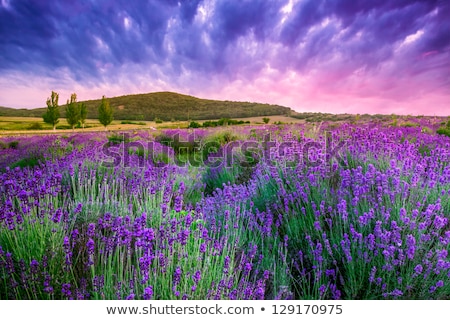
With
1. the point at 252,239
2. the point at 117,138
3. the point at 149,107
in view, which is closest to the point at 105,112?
the point at 149,107

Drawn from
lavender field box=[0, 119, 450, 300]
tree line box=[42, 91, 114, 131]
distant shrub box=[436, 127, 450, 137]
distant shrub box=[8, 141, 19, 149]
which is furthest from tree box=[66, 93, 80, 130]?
distant shrub box=[436, 127, 450, 137]

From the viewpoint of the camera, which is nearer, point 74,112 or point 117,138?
point 74,112

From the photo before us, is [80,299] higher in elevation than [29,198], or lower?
lower

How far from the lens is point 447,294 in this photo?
5.86 feet

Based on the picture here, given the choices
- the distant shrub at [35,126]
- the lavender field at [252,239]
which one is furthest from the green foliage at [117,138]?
the distant shrub at [35,126]

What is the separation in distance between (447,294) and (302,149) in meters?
2.25

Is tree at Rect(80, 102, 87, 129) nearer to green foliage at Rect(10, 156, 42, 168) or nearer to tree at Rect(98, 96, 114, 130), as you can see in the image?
tree at Rect(98, 96, 114, 130)

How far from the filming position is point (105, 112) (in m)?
3.03

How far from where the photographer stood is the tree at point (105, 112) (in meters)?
2.99

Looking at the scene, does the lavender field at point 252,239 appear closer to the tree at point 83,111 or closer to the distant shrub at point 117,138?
the tree at point 83,111

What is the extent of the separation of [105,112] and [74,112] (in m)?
0.27

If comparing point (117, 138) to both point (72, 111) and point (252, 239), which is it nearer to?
point (72, 111)
